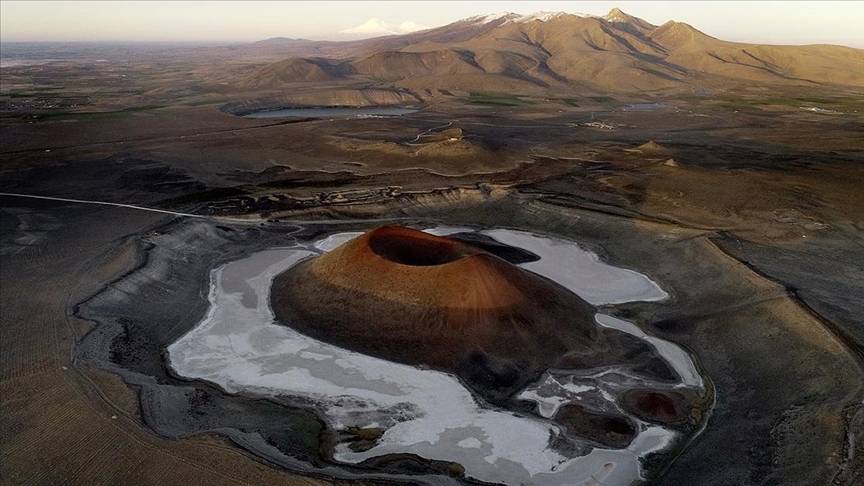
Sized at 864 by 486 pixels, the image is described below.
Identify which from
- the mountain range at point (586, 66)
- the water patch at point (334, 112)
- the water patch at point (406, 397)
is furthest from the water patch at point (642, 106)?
the water patch at point (406, 397)

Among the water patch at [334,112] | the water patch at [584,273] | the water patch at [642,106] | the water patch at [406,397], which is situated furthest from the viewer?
the water patch at [642,106]

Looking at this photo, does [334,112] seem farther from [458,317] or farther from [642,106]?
[458,317]

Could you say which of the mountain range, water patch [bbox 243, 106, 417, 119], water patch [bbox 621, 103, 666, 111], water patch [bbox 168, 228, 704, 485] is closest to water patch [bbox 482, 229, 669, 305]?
water patch [bbox 168, 228, 704, 485]

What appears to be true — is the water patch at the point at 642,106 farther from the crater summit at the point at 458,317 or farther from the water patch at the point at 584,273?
the crater summit at the point at 458,317

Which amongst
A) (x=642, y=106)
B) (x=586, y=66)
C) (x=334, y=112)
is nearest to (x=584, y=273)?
(x=334, y=112)

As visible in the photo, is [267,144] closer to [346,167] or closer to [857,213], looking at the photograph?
[346,167]

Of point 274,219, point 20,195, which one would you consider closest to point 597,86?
point 274,219
